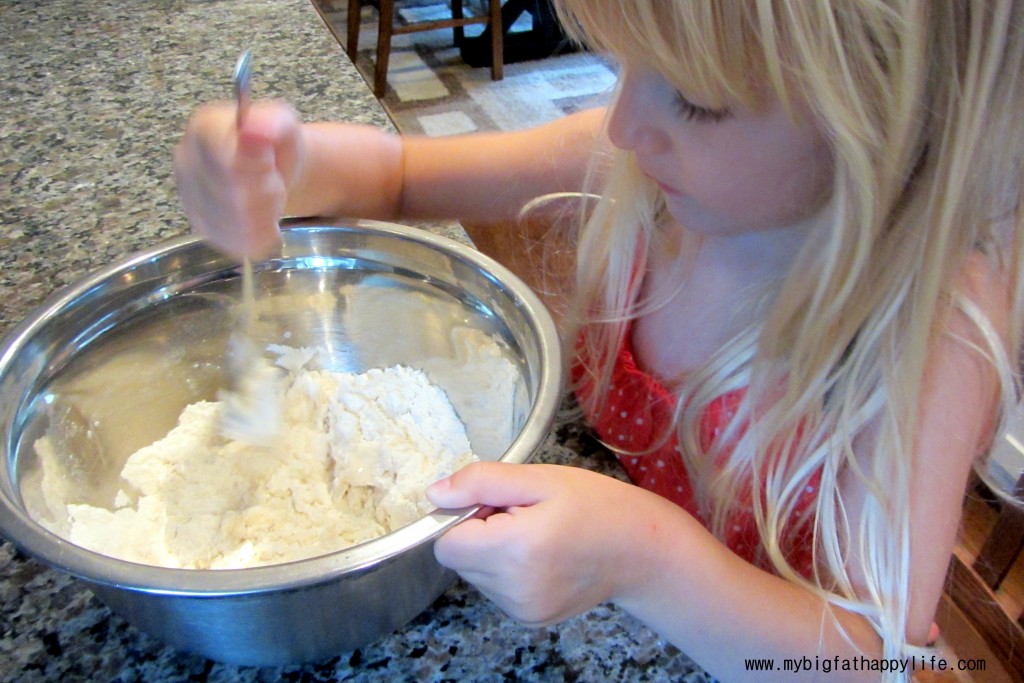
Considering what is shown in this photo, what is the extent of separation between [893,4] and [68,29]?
1.33 meters

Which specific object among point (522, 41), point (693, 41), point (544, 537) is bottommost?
point (522, 41)

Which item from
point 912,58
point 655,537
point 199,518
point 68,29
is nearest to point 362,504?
point 199,518

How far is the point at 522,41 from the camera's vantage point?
135 inches

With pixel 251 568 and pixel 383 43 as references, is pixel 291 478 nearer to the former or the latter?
pixel 251 568

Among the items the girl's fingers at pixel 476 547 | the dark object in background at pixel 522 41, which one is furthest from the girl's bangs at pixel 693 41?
the dark object in background at pixel 522 41

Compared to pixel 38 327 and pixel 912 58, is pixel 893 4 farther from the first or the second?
pixel 38 327

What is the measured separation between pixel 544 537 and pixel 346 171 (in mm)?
491

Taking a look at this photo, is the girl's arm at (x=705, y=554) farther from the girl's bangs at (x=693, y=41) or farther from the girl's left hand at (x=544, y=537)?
the girl's bangs at (x=693, y=41)

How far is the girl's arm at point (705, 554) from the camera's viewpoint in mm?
462

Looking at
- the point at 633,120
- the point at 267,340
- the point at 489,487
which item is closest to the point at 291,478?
the point at 267,340

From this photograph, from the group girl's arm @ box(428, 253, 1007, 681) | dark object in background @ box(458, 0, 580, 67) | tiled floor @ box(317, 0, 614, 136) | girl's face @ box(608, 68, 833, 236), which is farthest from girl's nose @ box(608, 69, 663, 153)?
dark object in background @ box(458, 0, 580, 67)

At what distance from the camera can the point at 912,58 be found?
1.44 feet

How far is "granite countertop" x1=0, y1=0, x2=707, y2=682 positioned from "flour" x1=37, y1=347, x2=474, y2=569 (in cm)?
8

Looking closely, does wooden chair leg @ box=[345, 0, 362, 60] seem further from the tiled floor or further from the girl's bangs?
the girl's bangs
